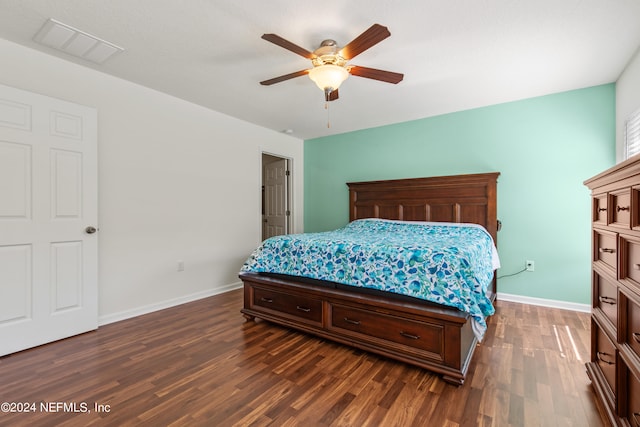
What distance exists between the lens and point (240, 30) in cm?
211

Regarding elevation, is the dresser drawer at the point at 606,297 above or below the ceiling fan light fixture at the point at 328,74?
below

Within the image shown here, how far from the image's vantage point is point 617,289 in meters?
1.35

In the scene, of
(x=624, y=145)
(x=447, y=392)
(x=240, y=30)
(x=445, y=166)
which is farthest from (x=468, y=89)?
(x=447, y=392)

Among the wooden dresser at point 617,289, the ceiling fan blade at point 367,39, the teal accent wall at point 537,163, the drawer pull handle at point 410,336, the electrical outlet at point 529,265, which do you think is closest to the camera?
the wooden dresser at point 617,289

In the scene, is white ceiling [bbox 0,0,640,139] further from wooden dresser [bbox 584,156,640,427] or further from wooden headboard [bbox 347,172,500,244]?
wooden dresser [bbox 584,156,640,427]

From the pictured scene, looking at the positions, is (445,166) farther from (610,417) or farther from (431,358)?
(610,417)

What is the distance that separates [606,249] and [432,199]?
2.41 m

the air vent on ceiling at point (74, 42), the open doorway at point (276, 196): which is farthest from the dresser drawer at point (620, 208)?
the open doorway at point (276, 196)

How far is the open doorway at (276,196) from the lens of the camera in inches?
203

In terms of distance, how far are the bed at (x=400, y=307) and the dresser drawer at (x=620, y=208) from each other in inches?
32.2

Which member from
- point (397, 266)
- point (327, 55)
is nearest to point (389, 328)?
point (397, 266)

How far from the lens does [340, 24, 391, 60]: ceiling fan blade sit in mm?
1702

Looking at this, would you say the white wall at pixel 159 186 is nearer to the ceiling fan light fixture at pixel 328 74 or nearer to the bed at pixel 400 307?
the bed at pixel 400 307

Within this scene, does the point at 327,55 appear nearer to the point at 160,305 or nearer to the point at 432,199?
the point at 432,199
